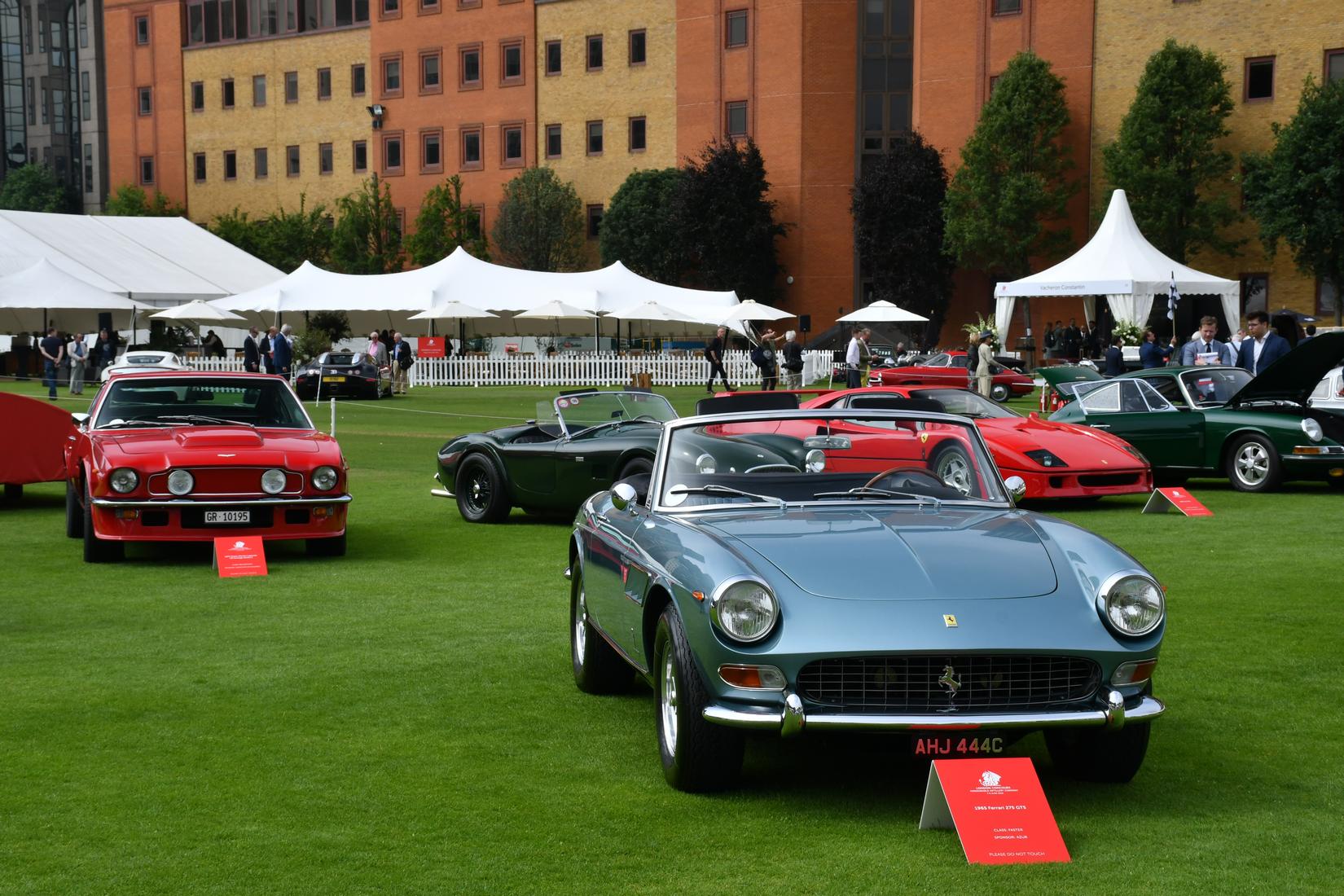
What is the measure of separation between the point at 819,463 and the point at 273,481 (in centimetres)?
603

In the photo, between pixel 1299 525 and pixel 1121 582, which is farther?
pixel 1299 525

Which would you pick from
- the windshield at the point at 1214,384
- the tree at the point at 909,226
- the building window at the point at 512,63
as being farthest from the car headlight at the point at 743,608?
the building window at the point at 512,63

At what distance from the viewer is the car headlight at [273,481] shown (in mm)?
11828

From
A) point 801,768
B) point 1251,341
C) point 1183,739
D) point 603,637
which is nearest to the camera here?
point 801,768

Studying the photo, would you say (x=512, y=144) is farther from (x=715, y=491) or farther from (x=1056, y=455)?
(x=715, y=491)

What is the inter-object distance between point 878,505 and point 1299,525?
908 cm

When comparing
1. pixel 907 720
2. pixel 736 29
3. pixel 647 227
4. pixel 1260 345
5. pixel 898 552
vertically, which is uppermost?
pixel 736 29

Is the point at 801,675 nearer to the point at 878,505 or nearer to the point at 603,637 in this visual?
the point at 878,505

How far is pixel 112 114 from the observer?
90125mm

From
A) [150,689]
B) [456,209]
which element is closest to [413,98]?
[456,209]

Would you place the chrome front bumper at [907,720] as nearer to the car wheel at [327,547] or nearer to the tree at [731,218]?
the car wheel at [327,547]

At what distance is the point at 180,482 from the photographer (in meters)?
11.7

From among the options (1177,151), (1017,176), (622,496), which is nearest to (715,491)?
(622,496)

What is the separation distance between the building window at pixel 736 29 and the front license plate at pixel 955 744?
65.4 meters
